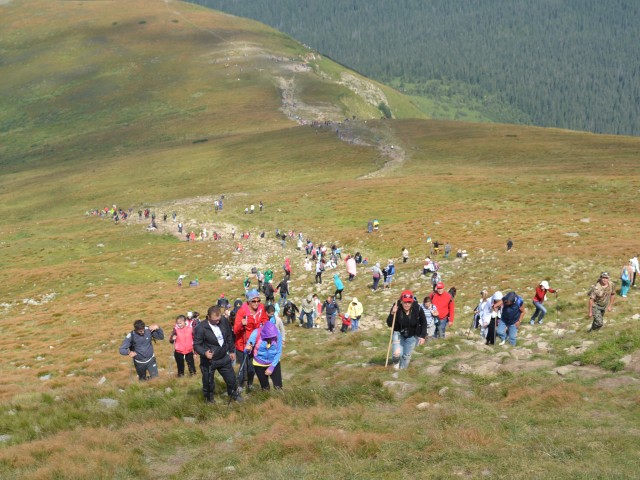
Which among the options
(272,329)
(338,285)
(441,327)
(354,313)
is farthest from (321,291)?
(272,329)

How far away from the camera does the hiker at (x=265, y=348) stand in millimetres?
13070

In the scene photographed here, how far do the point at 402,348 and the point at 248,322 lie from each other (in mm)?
4356

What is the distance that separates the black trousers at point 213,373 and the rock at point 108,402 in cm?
252

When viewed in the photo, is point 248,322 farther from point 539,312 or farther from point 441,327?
point 539,312

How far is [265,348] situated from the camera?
1323cm

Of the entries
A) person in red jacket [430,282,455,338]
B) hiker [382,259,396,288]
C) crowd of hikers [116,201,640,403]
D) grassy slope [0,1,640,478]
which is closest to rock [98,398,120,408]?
grassy slope [0,1,640,478]

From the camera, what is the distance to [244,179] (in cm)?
8862

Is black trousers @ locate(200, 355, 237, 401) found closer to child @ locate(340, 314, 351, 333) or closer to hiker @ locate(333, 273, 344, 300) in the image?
child @ locate(340, 314, 351, 333)

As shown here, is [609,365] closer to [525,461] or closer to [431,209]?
[525,461]

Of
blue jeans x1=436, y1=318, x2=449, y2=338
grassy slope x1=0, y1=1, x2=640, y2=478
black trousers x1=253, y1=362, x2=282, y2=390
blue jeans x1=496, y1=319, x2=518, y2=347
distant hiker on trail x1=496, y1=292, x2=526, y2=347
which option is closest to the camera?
grassy slope x1=0, y1=1, x2=640, y2=478

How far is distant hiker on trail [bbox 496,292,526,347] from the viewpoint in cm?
1788

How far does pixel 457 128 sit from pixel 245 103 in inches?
2525

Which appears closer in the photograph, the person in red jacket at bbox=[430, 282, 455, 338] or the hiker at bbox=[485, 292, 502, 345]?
the hiker at bbox=[485, 292, 502, 345]

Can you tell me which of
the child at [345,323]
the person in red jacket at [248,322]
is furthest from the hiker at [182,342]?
the child at [345,323]
